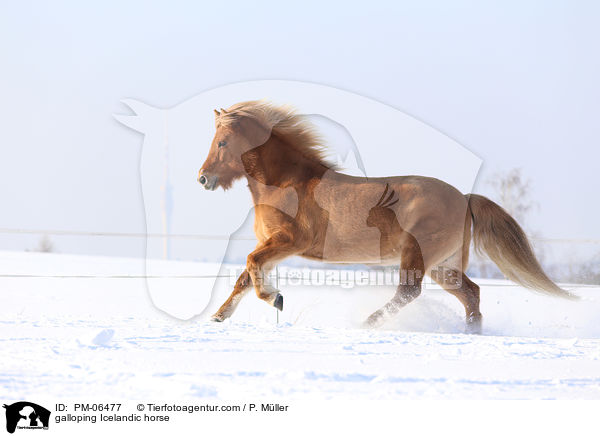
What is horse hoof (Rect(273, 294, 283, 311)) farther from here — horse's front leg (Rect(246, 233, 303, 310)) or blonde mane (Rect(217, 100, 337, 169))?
blonde mane (Rect(217, 100, 337, 169))

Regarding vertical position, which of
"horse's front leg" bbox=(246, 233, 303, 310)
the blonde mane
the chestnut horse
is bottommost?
"horse's front leg" bbox=(246, 233, 303, 310)

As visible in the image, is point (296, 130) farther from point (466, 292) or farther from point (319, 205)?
point (466, 292)

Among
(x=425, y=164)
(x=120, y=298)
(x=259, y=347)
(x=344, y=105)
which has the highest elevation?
(x=344, y=105)

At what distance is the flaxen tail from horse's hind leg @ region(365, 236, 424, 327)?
0.77m

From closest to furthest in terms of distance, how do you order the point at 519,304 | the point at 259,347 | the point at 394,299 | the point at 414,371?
1. the point at 414,371
2. the point at 259,347
3. the point at 394,299
4. the point at 519,304

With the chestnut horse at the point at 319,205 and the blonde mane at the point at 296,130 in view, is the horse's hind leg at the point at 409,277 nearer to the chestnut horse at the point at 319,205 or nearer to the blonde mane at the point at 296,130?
the chestnut horse at the point at 319,205

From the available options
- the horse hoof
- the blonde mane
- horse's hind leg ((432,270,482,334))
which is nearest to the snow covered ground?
horse's hind leg ((432,270,482,334))

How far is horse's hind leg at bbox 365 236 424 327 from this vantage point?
4812 millimetres

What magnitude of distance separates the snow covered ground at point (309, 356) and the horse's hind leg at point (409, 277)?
31 centimetres

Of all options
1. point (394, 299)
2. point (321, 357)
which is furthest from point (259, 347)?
point (394, 299)

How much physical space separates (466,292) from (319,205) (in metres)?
1.46

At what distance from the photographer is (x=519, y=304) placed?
816 centimetres

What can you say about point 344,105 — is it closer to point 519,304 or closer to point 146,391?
point 146,391

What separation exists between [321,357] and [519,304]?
538 cm
